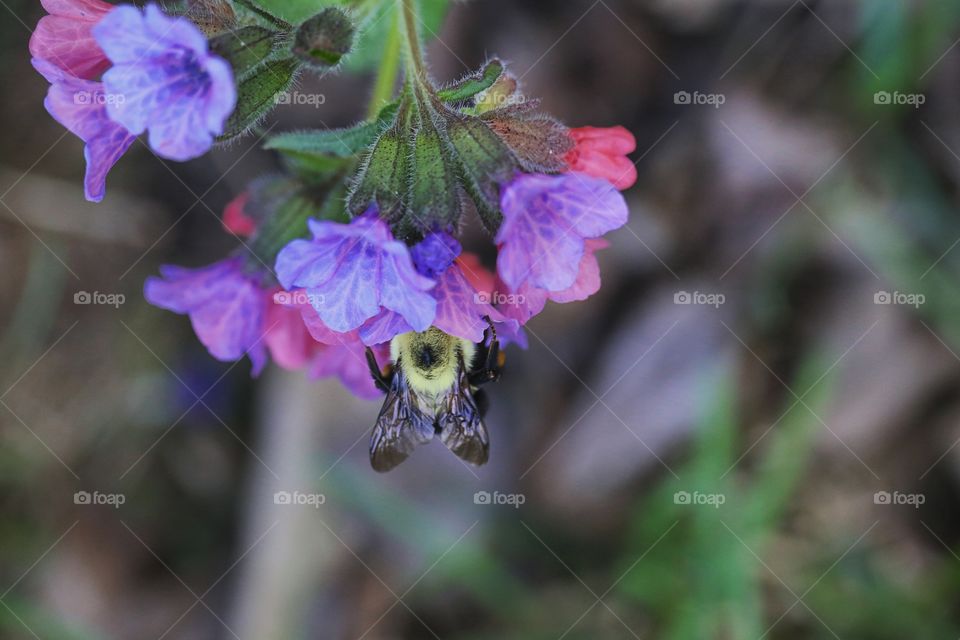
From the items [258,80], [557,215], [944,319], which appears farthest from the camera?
[944,319]

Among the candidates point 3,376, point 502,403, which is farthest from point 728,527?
point 3,376

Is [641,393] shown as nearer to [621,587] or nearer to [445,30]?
[621,587]

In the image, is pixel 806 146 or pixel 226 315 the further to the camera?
pixel 806 146
